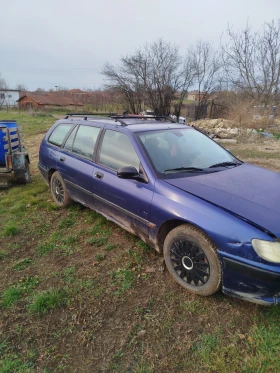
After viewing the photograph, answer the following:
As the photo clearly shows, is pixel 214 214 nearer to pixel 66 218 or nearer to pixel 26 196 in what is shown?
pixel 66 218

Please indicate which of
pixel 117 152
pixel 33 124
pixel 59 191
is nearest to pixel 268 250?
pixel 117 152

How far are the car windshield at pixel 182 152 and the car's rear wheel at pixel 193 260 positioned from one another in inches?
31.0

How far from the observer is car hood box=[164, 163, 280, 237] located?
88.1 inches

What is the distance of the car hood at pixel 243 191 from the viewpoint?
7.34 feet

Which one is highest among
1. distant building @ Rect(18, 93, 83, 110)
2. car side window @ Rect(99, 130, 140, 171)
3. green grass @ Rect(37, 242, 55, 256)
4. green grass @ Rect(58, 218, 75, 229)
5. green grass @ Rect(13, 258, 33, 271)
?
distant building @ Rect(18, 93, 83, 110)

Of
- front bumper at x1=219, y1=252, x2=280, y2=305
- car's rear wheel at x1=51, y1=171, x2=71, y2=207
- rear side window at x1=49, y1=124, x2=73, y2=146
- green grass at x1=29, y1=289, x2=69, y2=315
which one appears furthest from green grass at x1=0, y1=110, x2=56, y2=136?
front bumper at x1=219, y1=252, x2=280, y2=305

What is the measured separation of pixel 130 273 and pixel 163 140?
1663mm

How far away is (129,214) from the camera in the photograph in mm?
3107

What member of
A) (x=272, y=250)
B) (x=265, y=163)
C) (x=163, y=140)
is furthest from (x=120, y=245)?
(x=265, y=163)

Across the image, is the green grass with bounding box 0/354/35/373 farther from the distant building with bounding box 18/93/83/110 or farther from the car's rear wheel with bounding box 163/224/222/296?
the distant building with bounding box 18/93/83/110

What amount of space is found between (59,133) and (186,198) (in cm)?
315

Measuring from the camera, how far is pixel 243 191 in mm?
2627

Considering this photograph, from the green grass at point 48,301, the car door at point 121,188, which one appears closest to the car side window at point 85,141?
the car door at point 121,188

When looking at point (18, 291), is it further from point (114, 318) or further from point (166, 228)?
point (166, 228)
